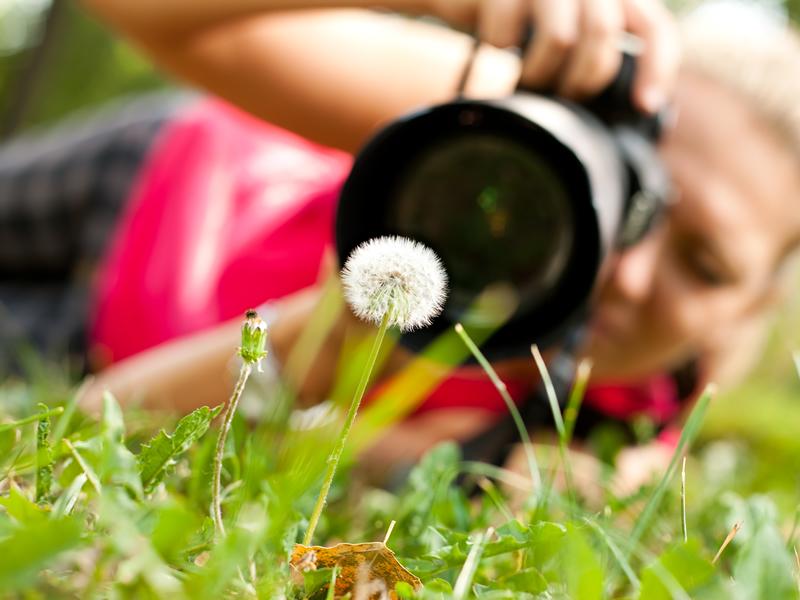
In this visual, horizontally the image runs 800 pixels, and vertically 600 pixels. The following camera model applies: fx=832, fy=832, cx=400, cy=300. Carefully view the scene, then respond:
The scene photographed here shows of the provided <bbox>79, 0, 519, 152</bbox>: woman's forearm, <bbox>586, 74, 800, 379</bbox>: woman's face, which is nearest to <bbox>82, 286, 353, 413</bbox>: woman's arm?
<bbox>79, 0, 519, 152</bbox>: woman's forearm

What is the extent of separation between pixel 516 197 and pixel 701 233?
0.44 metres

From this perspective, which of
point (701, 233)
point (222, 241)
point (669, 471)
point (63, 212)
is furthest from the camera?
point (63, 212)

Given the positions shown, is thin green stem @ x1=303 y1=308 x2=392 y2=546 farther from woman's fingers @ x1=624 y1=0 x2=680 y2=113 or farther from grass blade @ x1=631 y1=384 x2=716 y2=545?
woman's fingers @ x1=624 y1=0 x2=680 y2=113

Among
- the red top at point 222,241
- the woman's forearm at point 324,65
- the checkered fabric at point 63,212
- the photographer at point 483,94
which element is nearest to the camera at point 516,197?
the photographer at point 483,94

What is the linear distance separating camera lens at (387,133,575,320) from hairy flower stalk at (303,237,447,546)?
0.39 m

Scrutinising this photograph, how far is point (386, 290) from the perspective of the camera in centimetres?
27

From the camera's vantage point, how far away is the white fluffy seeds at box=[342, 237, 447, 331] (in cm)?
27

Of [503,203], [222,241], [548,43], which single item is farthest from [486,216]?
[222,241]

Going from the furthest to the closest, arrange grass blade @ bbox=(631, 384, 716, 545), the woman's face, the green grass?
the woman's face, grass blade @ bbox=(631, 384, 716, 545), the green grass

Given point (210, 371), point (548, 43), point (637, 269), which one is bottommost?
point (210, 371)

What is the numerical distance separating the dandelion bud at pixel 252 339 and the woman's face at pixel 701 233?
80 centimetres

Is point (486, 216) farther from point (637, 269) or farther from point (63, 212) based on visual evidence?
point (63, 212)

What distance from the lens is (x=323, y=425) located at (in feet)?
1.40

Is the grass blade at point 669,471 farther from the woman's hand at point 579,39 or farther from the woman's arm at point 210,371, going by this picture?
the woman's arm at point 210,371
